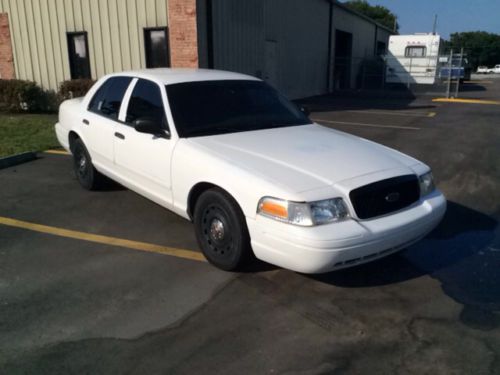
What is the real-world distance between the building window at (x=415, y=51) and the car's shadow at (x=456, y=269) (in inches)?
994

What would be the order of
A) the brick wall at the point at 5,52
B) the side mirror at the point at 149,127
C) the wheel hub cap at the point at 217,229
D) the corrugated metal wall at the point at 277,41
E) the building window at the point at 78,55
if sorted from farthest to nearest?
the brick wall at the point at 5,52 < the building window at the point at 78,55 < the corrugated metal wall at the point at 277,41 < the side mirror at the point at 149,127 < the wheel hub cap at the point at 217,229

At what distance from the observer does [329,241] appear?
3.26 meters

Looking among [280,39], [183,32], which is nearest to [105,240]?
[183,32]

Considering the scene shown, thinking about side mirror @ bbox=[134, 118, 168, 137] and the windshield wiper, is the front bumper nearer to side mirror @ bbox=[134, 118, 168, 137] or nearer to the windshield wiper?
the windshield wiper

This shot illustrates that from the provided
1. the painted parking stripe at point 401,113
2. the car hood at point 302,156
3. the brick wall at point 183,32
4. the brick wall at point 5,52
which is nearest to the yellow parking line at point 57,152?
the brick wall at point 183,32

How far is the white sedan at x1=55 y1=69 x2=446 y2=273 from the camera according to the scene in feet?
11.0

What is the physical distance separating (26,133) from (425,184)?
31.4 feet

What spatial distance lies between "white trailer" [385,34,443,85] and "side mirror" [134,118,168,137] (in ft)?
77.3

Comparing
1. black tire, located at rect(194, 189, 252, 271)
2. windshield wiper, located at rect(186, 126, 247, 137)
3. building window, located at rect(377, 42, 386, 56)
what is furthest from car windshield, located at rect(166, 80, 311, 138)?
building window, located at rect(377, 42, 386, 56)

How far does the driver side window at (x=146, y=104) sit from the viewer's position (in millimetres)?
4586

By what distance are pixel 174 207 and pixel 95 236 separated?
103 centimetres

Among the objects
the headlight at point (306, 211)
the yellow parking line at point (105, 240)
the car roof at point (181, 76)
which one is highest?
the car roof at point (181, 76)

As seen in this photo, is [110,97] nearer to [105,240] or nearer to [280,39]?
[105,240]

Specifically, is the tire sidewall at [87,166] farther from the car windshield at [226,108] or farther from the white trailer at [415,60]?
the white trailer at [415,60]
